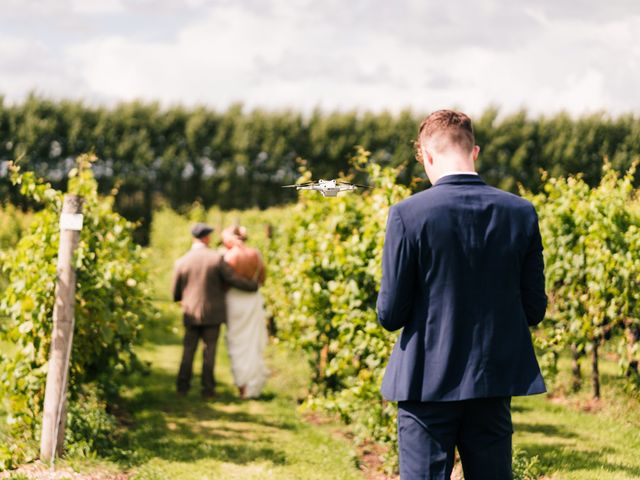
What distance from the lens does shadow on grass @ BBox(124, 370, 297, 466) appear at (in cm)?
595

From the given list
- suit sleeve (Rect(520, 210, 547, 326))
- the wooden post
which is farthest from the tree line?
suit sleeve (Rect(520, 210, 547, 326))

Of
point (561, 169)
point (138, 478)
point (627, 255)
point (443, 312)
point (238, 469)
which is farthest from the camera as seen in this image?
point (561, 169)

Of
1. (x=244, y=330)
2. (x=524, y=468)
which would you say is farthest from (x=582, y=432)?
(x=244, y=330)

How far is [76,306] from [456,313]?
392 cm

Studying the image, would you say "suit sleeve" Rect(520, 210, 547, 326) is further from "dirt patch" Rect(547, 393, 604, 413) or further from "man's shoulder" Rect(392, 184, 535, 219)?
"dirt patch" Rect(547, 393, 604, 413)

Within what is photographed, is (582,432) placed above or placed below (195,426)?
above

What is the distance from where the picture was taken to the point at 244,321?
8.67m

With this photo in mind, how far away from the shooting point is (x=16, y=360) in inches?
221

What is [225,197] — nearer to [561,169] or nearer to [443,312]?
[561,169]

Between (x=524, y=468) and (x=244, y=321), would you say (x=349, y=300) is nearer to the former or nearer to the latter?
(x=524, y=468)

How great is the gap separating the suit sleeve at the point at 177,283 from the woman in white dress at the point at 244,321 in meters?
0.53

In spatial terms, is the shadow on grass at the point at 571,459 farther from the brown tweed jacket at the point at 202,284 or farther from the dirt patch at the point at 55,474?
the brown tweed jacket at the point at 202,284

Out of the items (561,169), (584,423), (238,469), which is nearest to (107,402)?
(238,469)

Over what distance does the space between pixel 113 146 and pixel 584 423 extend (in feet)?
89.9
